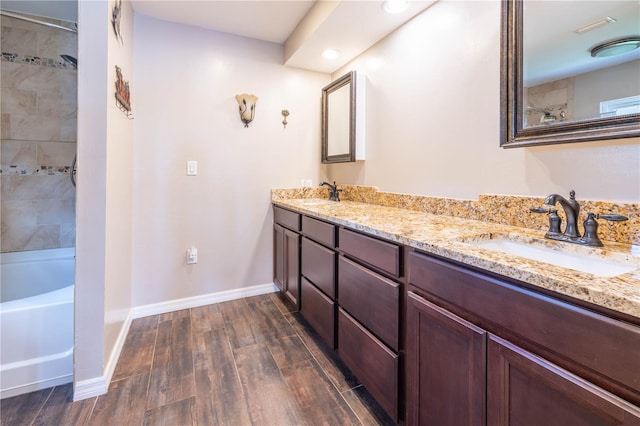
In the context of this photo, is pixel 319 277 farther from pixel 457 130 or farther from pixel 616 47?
pixel 616 47

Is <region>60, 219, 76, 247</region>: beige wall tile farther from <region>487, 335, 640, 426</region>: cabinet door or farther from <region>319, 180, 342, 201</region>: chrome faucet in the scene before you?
<region>487, 335, 640, 426</region>: cabinet door

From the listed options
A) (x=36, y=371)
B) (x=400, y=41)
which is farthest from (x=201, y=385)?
(x=400, y=41)

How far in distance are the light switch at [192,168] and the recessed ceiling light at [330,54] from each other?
1.40m

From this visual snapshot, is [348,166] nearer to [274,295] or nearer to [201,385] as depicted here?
[274,295]

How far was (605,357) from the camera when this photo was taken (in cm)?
58

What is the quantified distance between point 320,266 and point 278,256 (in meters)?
0.91

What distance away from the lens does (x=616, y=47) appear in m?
1.04

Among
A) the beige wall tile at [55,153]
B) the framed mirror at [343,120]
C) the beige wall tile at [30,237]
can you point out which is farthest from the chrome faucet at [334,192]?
the beige wall tile at [30,237]

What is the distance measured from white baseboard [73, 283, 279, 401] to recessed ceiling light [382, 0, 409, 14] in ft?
7.71

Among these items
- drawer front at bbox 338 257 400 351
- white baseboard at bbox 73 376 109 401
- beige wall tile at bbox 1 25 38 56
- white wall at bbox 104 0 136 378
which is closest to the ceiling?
white wall at bbox 104 0 136 378

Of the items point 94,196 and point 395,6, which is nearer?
point 94,196

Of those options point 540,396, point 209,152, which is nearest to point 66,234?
point 209,152

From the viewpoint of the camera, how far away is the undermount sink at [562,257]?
919 mm

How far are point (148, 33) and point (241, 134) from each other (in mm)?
984
